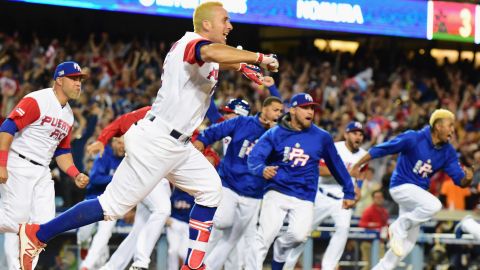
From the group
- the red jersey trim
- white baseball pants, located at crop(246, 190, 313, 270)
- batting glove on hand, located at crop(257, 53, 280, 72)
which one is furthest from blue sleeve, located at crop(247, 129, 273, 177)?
batting glove on hand, located at crop(257, 53, 280, 72)

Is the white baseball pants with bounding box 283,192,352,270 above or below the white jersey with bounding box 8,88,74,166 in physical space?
below

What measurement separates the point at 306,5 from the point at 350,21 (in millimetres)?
927

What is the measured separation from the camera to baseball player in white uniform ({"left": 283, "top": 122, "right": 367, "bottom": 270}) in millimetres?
10344

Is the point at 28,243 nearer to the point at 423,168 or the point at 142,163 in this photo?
the point at 142,163

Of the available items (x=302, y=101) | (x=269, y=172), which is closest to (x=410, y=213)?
(x=302, y=101)

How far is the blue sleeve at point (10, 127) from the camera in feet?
25.3

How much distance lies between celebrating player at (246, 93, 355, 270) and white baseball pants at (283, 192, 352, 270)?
1.79ft

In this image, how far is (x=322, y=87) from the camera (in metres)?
19.1

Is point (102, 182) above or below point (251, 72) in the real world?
below

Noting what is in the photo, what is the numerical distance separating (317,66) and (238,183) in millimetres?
10566

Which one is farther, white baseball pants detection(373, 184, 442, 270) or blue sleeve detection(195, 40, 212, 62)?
white baseball pants detection(373, 184, 442, 270)

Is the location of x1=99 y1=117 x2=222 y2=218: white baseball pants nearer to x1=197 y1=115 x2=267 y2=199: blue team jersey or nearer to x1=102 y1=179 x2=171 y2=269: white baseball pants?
x1=102 y1=179 x2=171 y2=269: white baseball pants

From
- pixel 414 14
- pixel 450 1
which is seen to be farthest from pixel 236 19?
pixel 450 1

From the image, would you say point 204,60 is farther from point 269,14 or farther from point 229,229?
point 269,14
